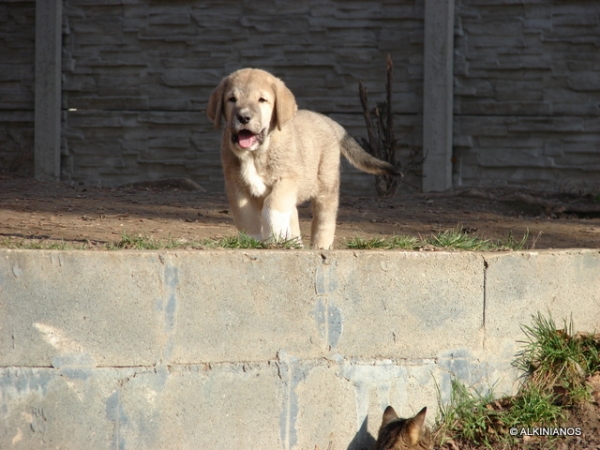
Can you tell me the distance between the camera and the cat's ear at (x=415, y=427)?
4.40m

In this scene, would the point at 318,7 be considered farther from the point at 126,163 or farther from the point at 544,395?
the point at 544,395

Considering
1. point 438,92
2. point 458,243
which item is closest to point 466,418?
point 458,243

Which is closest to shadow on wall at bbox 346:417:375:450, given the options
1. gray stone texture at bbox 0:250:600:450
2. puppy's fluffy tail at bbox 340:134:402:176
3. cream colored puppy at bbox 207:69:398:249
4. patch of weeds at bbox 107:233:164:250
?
gray stone texture at bbox 0:250:600:450

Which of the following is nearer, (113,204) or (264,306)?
(264,306)

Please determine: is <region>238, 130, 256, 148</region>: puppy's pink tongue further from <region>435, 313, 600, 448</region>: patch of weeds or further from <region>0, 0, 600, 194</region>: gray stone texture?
<region>0, 0, 600, 194</region>: gray stone texture

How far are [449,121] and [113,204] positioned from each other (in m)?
4.47

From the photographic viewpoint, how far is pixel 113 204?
7.66 meters

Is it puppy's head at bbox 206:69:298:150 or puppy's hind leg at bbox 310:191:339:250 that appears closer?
puppy's head at bbox 206:69:298:150

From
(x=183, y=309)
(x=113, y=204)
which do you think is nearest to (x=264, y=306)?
(x=183, y=309)

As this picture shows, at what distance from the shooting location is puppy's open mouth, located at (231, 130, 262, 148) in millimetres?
5418

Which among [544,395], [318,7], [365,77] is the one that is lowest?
[544,395]

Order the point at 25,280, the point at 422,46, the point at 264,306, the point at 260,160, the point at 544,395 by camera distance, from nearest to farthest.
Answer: the point at 25,280
the point at 264,306
the point at 544,395
the point at 260,160
the point at 422,46

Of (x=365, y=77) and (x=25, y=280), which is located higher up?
(x=365, y=77)

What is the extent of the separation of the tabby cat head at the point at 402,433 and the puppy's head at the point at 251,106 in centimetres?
197
